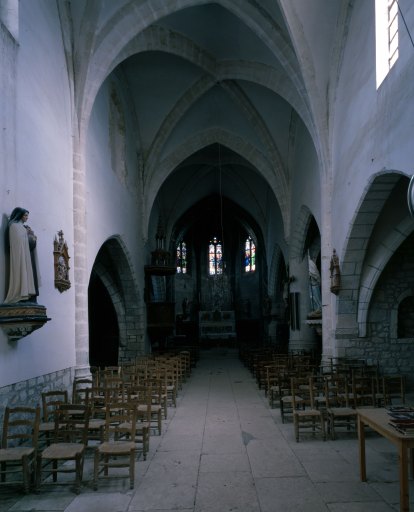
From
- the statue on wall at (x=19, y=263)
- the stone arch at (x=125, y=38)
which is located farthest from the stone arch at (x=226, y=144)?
the statue on wall at (x=19, y=263)

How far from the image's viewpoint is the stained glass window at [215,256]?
36034mm

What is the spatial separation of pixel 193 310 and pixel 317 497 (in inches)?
1155

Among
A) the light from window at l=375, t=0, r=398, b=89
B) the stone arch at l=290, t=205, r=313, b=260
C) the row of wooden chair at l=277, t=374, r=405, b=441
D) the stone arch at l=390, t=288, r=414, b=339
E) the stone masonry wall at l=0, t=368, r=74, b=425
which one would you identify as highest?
the light from window at l=375, t=0, r=398, b=89

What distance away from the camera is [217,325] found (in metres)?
31.0

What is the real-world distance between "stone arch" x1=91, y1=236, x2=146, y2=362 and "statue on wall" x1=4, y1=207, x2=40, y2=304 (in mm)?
10549

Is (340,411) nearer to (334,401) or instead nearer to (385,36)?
(334,401)

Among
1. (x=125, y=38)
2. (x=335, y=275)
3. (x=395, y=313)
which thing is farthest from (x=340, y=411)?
(x=125, y=38)

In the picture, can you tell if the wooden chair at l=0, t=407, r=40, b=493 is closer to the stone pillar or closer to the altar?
the stone pillar

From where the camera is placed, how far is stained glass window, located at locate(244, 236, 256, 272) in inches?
1358

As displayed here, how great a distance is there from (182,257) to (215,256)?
2.46 m

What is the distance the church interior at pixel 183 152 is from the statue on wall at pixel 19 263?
4 centimetres

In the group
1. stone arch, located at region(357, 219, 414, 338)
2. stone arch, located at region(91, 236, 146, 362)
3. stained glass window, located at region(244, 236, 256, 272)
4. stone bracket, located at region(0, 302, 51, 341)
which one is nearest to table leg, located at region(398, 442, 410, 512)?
stone bracket, located at region(0, 302, 51, 341)

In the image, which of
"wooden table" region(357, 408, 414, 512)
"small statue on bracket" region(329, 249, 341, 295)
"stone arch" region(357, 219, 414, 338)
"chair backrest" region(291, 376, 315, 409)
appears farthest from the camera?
"small statue on bracket" region(329, 249, 341, 295)

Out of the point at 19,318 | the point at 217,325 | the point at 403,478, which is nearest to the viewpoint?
the point at 403,478
